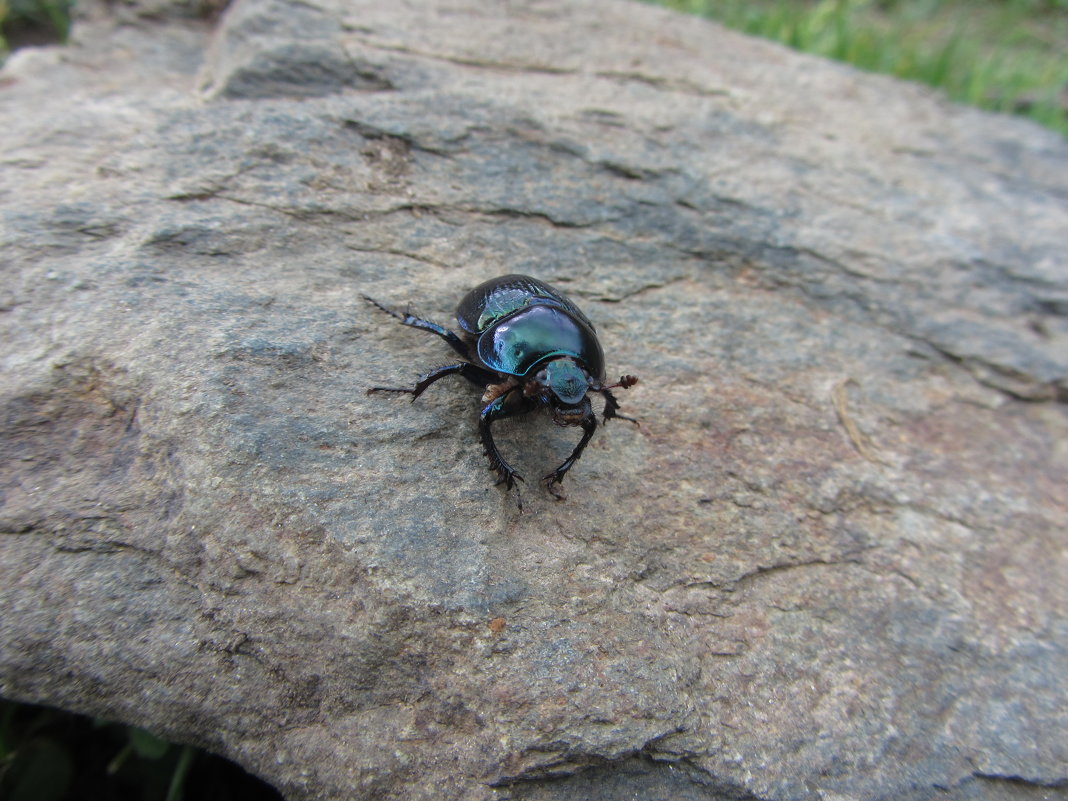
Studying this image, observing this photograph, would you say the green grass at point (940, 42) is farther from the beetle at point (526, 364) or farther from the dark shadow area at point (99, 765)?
the dark shadow area at point (99, 765)

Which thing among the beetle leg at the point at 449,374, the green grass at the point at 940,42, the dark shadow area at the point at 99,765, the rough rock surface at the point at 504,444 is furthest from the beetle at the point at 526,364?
the green grass at the point at 940,42

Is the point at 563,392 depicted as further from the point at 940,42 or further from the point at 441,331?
the point at 940,42

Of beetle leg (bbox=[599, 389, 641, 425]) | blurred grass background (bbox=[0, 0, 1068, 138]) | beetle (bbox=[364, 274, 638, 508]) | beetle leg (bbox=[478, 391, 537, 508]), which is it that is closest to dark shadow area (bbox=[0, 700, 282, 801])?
beetle leg (bbox=[478, 391, 537, 508])

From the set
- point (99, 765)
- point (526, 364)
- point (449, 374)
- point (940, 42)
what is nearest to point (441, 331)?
point (449, 374)

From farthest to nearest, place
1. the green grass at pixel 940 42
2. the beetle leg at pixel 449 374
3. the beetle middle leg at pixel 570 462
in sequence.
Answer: the green grass at pixel 940 42 < the beetle leg at pixel 449 374 < the beetle middle leg at pixel 570 462

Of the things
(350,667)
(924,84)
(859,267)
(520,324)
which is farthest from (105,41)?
(924,84)

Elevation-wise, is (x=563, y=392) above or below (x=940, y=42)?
below

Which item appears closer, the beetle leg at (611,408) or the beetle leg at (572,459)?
the beetle leg at (572,459)
